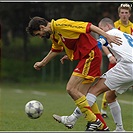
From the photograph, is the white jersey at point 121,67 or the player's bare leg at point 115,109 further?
the player's bare leg at point 115,109

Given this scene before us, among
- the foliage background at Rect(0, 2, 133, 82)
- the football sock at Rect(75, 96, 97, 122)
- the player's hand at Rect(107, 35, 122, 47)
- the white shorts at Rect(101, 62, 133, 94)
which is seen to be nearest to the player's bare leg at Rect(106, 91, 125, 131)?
the white shorts at Rect(101, 62, 133, 94)

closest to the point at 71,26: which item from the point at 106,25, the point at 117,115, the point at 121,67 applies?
the point at 106,25

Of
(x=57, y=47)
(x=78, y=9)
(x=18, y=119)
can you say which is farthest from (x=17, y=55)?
(x=57, y=47)

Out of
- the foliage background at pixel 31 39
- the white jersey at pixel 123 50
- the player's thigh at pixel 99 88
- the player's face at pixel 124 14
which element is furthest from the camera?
the foliage background at pixel 31 39

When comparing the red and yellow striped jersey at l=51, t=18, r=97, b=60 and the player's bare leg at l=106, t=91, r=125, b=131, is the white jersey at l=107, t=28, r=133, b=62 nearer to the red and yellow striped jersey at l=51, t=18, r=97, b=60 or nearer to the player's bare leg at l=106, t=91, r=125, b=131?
the red and yellow striped jersey at l=51, t=18, r=97, b=60

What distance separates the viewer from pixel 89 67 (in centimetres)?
897

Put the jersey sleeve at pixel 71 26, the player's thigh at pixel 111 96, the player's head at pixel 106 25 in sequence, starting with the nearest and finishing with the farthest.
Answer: the jersey sleeve at pixel 71 26
the player's head at pixel 106 25
the player's thigh at pixel 111 96

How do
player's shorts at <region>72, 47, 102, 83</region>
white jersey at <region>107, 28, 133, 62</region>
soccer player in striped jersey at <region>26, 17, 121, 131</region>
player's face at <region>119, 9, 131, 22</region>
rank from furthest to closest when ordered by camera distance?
player's face at <region>119, 9, 131, 22</region>, white jersey at <region>107, 28, 133, 62</region>, player's shorts at <region>72, 47, 102, 83</region>, soccer player in striped jersey at <region>26, 17, 121, 131</region>

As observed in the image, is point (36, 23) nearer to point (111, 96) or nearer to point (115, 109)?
point (111, 96)

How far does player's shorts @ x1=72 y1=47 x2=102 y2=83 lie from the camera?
896cm

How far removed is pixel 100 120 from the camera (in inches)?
367

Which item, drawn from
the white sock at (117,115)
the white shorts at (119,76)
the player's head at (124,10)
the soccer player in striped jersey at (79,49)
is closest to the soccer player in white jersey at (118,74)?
the white shorts at (119,76)

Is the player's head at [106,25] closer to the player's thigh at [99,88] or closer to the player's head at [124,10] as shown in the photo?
the player's thigh at [99,88]

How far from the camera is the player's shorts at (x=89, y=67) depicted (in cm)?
896
